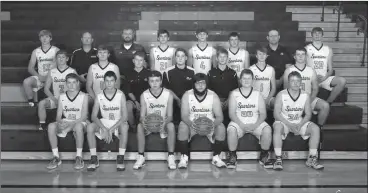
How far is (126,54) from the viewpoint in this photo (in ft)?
16.8

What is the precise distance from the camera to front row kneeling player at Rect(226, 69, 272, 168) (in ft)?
14.4

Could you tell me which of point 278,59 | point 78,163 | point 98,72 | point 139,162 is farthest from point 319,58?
point 78,163

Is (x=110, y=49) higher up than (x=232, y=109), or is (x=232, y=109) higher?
(x=110, y=49)

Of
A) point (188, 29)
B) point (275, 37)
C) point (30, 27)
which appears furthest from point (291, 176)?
point (30, 27)

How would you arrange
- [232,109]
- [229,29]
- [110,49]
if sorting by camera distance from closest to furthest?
1. [232,109]
2. [110,49]
3. [229,29]

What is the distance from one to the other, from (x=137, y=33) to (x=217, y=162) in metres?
2.34

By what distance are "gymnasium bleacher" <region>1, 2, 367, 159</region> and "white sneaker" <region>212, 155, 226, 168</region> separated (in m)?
0.20

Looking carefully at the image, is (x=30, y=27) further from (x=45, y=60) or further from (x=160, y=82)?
(x=160, y=82)

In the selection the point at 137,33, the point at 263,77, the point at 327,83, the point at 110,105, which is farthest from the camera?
the point at 137,33

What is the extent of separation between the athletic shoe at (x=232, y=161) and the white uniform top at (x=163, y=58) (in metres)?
1.23

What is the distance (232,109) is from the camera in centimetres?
443

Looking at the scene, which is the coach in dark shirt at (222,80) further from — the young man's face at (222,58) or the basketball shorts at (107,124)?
the basketball shorts at (107,124)

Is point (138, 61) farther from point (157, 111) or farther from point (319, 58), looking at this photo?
point (319, 58)

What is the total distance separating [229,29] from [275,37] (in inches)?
49.8
